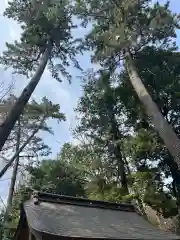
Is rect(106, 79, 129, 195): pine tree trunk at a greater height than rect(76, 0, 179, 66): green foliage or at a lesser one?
lesser

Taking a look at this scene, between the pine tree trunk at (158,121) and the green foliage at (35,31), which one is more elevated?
the green foliage at (35,31)

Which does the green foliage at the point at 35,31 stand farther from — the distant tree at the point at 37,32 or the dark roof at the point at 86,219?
the dark roof at the point at 86,219

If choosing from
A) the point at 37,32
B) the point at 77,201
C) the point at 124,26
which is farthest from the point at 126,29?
the point at 77,201

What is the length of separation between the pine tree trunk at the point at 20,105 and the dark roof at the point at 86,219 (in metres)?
1.95

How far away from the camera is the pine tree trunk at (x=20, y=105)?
28.8 ft

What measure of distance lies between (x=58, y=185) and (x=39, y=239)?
861cm

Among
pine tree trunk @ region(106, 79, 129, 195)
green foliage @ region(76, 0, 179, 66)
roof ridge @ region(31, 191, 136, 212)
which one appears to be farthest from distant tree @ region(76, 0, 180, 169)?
roof ridge @ region(31, 191, 136, 212)

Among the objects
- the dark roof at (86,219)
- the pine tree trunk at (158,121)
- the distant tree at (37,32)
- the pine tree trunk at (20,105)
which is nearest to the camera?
the dark roof at (86,219)

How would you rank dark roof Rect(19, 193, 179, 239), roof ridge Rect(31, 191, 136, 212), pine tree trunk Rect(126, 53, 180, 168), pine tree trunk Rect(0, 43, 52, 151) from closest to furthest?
dark roof Rect(19, 193, 179, 239) < roof ridge Rect(31, 191, 136, 212) < pine tree trunk Rect(0, 43, 52, 151) < pine tree trunk Rect(126, 53, 180, 168)

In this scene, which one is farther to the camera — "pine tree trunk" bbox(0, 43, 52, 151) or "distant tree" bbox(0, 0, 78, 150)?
"distant tree" bbox(0, 0, 78, 150)

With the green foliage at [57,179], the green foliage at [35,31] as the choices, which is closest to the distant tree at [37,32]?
the green foliage at [35,31]

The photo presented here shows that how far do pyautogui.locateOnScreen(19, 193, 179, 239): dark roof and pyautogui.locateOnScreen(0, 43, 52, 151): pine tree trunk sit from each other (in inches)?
76.7

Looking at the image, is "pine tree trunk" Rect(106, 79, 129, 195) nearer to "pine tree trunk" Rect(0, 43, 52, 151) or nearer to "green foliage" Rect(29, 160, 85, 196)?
"green foliage" Rect(29, 160, 85, 196)

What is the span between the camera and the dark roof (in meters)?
6.87
